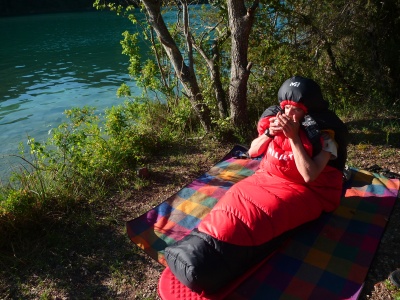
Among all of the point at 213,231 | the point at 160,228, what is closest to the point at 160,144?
the point at 160,228

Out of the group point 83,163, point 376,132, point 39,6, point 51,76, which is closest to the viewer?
point 83,163

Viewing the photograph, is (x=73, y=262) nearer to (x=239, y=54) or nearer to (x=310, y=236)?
(x=310, y=236)

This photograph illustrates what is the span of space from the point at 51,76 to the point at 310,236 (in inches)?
496

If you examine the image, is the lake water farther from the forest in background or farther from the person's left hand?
the forest in background

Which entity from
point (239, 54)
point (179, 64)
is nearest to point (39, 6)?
point (179, 64)

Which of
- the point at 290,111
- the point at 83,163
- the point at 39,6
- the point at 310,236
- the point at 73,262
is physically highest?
the point at 39,6

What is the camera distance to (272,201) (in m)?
2.58

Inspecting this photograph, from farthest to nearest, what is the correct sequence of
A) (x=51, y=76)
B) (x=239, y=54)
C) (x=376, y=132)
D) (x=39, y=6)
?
(x=39, y=6), (x=51, y=76), (x=376, y=132), (x=239, y=54)

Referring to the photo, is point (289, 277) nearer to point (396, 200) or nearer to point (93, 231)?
point (396, 200)

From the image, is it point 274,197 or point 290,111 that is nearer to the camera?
point 274,197

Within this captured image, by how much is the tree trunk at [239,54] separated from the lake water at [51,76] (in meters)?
3.79

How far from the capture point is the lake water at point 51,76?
843cm

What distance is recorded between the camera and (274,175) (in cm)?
294

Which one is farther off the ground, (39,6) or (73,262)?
(39,6)
